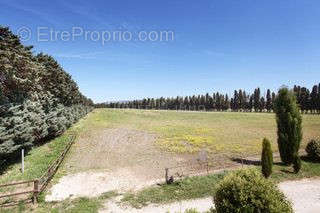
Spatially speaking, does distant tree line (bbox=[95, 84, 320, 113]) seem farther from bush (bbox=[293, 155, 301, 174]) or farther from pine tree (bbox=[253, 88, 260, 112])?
bush (bbox=[293, 155, 301, 174])

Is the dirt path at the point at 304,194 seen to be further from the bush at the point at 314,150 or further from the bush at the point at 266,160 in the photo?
the bush at the point at 314,150

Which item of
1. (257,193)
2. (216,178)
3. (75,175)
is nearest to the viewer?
(257,193)

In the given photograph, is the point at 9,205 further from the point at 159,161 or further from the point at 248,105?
the point at 248,105

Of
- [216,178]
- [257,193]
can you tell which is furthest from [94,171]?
[257,193]

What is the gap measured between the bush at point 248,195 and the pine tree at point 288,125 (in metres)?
16.2

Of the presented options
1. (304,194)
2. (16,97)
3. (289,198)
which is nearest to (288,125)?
(304,194)

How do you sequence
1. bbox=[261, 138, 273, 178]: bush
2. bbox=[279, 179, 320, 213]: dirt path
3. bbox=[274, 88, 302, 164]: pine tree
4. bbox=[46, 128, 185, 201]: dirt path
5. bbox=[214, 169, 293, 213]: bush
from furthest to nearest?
1. bbox=[274, 88, 302, 164]: pine tree
2. bbox=[261, 138, 273, 178]: bush
3. bbox=[46, 128, 185, 201]: dirt path
4. bbox=[279, 179, 320, 213]: dirt path
5. bbox=[214, 169, 293, 213]: bush

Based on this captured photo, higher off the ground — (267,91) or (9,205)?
(267,91)

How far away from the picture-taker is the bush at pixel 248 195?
29.9 feet

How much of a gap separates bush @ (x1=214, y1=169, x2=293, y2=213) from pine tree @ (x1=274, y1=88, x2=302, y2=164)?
16.2 metres

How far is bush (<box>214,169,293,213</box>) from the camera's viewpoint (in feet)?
29.9

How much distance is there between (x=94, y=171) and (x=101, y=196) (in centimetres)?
567

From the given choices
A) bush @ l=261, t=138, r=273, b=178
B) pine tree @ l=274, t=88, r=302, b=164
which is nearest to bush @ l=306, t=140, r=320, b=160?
pine tree @ l=274, t=88, r=302, b=164

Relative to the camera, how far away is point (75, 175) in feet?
68.9
